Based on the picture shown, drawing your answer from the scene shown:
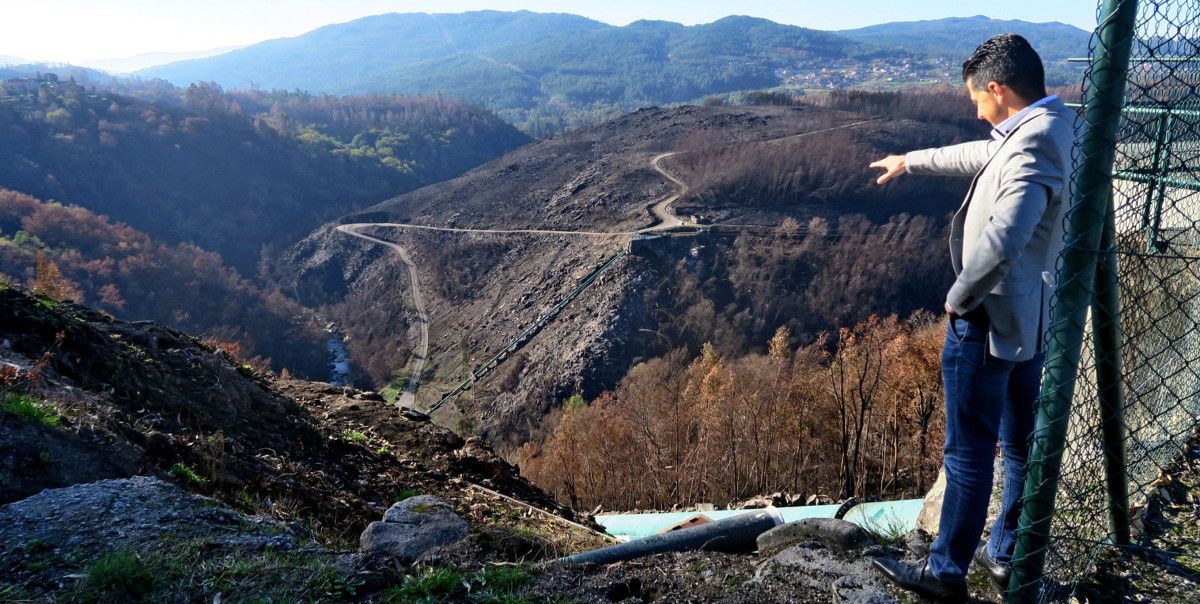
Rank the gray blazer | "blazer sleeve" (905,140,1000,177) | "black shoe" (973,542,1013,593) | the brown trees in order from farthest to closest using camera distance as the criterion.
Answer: the brown trees, "black shoe" (973,542,1013,593), "blazer sleeve" (905,140,1000,177), the gray blazer

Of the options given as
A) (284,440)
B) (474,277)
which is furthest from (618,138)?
(284,440)

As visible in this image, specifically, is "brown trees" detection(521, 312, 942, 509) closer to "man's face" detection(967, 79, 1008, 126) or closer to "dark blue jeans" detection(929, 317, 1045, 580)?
"dark blue jeans" detection(929, 317, 1045, 580)

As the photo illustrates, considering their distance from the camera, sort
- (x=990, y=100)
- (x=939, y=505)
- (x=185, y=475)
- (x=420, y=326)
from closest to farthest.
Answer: (x=990, y=100)
(x=939, y=505)
(x=185, y=475)
(x=420, y=326)

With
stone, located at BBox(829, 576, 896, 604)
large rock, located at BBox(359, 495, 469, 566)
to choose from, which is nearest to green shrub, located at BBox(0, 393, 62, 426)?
large rock, located at BBox(359, 495, 469, 566)

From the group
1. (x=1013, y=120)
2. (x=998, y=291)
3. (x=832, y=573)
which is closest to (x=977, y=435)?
(x=998, y=291)

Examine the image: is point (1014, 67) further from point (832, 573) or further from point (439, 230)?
point (439, 230)

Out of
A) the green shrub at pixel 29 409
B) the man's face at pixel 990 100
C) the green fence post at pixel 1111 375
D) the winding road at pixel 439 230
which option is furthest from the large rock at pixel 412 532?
the winding road at pixel 439 230

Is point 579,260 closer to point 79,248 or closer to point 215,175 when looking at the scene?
point 79,248
